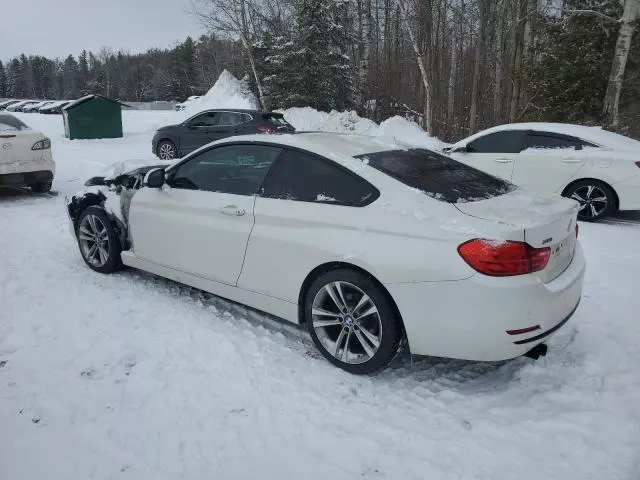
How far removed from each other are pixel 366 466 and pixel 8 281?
13.5 feet

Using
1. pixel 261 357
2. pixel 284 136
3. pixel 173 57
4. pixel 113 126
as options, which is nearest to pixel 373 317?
pixel 261 357

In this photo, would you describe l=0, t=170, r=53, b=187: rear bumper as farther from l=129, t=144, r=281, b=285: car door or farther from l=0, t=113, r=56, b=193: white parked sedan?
l=129, t=144, r=281, b=285: car door

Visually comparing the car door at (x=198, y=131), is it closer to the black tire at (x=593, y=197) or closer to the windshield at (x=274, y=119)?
the windshield at (x=274, y=119)

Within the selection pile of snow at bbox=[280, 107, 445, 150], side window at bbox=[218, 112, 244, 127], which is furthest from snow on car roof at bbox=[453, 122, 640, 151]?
pile of snow at bbox=[280, 107, 445, 150]

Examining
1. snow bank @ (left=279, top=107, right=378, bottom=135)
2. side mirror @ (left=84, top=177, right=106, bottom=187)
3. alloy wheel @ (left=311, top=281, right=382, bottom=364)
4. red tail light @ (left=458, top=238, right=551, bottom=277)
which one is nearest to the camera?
red tail light @ (left=458, top=238, right=551, bottom=277)

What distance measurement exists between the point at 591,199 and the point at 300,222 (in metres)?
5.75

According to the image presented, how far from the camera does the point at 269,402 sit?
288 centimetres

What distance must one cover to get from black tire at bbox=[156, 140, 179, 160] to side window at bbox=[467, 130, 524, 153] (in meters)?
8.81

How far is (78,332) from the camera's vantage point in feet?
12.1

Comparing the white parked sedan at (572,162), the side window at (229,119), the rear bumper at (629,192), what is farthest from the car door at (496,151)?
the side window at (229,119)

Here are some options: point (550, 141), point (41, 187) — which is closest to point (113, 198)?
point (41, 187)

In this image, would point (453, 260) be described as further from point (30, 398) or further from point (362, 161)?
point (30, 398)

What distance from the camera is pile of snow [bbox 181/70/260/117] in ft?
80.7

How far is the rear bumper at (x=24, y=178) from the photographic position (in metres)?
7.87
